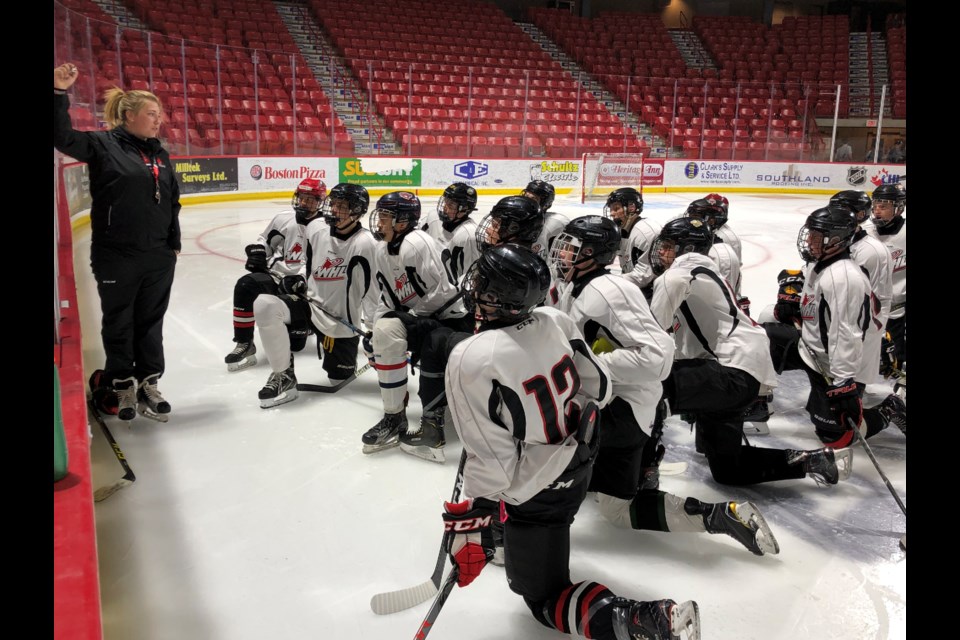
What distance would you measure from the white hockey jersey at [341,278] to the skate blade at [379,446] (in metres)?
0.85

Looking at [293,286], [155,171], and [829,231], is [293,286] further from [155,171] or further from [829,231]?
[829,231]

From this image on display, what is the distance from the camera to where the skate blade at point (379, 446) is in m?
3.22

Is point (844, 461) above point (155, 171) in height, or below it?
below

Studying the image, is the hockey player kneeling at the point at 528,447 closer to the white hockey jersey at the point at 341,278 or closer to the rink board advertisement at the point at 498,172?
the white hockey jersey at the point at 341,278

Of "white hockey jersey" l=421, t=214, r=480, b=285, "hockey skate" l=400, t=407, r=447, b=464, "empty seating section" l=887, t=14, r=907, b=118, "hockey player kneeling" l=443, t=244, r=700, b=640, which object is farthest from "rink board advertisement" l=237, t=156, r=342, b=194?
"empty seating section" l=887, t=14, r=907, b=118

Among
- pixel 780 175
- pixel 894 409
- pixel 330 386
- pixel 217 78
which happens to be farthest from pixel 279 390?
pixel 780 175

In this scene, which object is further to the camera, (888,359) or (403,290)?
(888,359)

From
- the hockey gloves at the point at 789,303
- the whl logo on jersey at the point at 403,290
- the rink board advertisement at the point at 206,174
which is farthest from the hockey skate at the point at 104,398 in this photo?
the rink board advertisement at the point at 206,174

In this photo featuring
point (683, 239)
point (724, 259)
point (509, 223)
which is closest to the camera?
point (683, 239)

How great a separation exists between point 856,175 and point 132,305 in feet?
56.1

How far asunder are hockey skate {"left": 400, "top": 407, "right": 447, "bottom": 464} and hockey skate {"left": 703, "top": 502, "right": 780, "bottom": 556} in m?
1.22

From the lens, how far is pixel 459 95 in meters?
15.7
